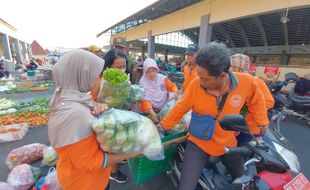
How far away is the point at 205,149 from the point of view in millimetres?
1560

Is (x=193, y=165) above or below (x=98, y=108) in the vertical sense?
below

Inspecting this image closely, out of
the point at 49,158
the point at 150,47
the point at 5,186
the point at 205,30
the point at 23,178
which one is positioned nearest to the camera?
the point at 5,186

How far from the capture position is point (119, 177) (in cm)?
250

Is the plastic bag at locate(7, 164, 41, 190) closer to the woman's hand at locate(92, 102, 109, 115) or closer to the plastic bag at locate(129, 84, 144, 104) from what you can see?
the plastic bag at locate(129, 84, 144, 104)

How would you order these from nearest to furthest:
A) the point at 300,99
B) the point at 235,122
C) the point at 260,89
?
1. the point at 235,122
2. the point at 260,89
3. the point at 300,99

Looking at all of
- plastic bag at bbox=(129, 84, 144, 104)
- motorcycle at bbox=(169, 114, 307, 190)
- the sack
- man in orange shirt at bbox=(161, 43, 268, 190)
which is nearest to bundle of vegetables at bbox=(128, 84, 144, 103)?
plastic bag at bbox=(129, 84, 144, 104)

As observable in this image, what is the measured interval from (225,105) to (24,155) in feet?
9.87

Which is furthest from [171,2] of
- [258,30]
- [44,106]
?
[258,30]

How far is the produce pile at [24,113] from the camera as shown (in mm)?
4383

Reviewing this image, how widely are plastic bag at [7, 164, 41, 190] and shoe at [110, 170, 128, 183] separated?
988mm

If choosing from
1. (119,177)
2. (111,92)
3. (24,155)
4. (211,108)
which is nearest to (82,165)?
(111,92)

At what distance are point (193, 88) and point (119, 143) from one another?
796 millimetres

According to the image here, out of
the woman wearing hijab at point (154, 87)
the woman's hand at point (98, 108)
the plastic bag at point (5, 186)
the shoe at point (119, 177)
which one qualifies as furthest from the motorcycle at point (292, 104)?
the plastic bag at point (5, 186)

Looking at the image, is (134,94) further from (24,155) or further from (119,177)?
(24,155)
